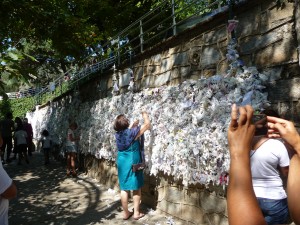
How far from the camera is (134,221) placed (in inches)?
219

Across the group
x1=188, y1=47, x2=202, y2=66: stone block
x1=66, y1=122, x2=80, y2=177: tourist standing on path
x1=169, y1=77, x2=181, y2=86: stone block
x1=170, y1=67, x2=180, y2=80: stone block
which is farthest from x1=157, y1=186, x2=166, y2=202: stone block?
x1=66, y1=122, x2=80, y2=177: tourist standing on path

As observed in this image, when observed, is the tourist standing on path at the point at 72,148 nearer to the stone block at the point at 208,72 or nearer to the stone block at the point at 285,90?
the stone block at the point at 208,72

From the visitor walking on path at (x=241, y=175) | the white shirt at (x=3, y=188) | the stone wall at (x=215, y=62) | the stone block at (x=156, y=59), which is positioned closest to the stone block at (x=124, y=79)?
the stone wall at (x=215, y=62)

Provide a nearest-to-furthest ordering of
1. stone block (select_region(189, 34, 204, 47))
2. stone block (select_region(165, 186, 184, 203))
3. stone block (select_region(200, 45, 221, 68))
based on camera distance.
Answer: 1. stone block (select_region(200, 45, 221, 68))
2. stone block (select_region(189, 34, 204, 47))
3. stone block (select_region(165, 186, 184, 203))

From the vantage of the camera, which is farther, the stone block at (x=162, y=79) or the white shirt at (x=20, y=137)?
the white shirt at (x=20, y=137)

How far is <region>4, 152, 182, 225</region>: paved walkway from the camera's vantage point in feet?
18.9

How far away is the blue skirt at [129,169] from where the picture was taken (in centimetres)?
564

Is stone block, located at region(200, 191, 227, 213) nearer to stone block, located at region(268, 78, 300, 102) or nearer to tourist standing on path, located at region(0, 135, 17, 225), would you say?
stone block, located at region(268, 78, 300, 102)

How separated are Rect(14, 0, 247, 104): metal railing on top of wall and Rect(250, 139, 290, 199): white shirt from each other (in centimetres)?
211

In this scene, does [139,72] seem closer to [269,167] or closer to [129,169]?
[129,169]

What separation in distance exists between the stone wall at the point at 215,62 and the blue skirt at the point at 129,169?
45cm

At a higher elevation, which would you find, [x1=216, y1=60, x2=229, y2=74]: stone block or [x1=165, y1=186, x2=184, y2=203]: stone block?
[x1=216, y1=60, x2=229, y2=74]: stone block

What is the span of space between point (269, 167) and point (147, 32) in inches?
194

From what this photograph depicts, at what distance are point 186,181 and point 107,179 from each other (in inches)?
147
